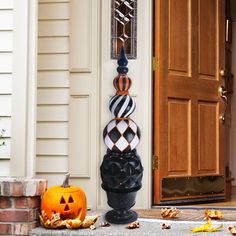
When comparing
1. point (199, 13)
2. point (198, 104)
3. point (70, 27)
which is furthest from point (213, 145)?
point (70, 27)

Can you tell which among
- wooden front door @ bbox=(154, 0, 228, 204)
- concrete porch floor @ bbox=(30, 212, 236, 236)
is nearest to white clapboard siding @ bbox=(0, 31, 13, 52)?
concrete porch floor @ bbox=(30, 212, 236, 236)

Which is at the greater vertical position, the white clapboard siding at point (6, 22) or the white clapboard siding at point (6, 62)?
the white clapboard siding at point (6, 22)

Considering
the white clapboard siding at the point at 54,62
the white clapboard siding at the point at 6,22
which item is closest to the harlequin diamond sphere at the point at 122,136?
the white clapboard siding at the point at 6,22

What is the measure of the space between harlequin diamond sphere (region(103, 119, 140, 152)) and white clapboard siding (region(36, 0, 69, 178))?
3.42ft

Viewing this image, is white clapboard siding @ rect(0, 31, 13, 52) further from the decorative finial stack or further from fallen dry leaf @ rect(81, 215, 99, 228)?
fallen dry leaf @ rect(81, 215, 99, 228)

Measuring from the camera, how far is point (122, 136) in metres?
2.77

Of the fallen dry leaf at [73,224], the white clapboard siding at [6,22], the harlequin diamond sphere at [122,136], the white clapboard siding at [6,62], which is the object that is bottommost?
the fallen dry leaf at [73,224]

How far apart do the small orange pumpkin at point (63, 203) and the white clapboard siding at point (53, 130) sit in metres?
1.05

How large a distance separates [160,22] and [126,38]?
0.28 meters

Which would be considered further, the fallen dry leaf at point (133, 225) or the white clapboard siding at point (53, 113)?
the white clapboard siding at point (53, 113)

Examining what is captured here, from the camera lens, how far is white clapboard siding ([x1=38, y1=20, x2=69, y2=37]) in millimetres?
3801

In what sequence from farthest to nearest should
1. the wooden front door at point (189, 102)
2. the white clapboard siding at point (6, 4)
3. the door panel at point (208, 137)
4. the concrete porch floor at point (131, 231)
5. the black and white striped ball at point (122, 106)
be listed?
the door panel at point (208, 137)
the wooden front door at point (189, 102)
the white clapboard siding at point (6, 4)
the black and white striped ball at point (122, 106)
the concrete porch floor at point (131, 231)

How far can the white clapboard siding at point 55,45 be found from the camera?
379 centimetres

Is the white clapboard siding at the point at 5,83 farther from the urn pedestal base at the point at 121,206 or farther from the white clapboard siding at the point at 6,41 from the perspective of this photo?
the urn pedestal base at the point at 121,206
